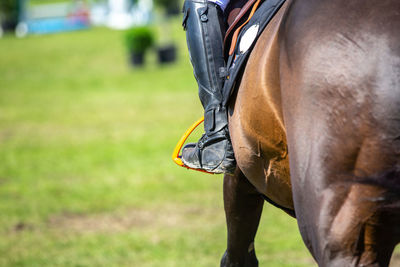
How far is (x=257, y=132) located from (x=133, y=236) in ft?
14.8

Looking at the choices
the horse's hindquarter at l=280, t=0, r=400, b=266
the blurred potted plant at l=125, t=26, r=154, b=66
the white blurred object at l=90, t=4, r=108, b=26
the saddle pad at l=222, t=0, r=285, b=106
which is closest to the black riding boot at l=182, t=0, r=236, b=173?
the saddle pad at l=222, t=0, r=285, b=106

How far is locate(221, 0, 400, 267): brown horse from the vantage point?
5.49 feet

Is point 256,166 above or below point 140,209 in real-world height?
above

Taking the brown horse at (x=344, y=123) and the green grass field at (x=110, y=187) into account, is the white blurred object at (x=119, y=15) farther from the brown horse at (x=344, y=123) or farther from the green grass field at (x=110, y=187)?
the brown horse at (x=344, y=123)

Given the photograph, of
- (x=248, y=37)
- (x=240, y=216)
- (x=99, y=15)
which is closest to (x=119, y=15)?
(x=99, y=15)

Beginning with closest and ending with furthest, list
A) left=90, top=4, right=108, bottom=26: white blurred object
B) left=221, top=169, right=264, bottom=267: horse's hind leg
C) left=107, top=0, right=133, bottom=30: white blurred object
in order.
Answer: left=221, top=169, right=264, bottom=267: horse's hind leg < left=107, top=0, right=133, bottom=30: white blurred object < left=90, top=4, right=108, bottom=26: white blurred object

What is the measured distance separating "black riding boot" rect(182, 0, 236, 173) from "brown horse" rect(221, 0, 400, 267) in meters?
0.72

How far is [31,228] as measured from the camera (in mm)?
6820

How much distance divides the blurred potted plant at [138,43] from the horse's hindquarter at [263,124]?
63.9 feet

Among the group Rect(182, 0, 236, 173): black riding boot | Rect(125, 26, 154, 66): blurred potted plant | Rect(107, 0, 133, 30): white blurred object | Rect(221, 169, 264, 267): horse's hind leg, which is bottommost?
Rect(107, 0, 133, 30): white blurred object

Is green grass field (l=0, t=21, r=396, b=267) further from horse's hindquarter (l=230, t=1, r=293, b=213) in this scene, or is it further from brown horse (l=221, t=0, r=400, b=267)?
brown horse (l=221, t=0, r=400, b=267)

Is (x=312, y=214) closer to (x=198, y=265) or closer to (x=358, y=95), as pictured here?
(x=358, y=95)

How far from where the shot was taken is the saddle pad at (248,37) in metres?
2.40

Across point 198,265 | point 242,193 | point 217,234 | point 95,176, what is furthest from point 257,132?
point 95,176
